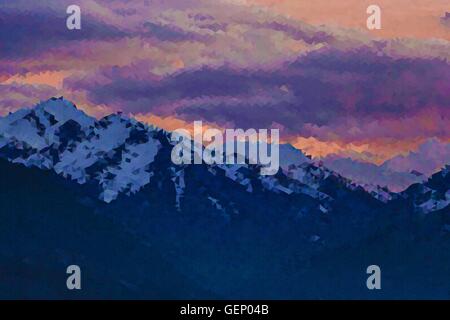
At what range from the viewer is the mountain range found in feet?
68.6

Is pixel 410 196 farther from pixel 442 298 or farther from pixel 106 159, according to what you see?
pixel 106 159

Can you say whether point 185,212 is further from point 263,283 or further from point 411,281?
point 411,281

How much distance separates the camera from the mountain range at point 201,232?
2092cm

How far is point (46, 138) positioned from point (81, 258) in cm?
526

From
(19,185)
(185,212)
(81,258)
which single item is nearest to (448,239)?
(185,212)

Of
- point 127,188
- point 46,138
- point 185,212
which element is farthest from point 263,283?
point 46,138

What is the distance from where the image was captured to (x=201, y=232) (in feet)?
70.1

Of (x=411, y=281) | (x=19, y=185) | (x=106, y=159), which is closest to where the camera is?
(x=411, y=281)

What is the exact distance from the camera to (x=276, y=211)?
23391mm

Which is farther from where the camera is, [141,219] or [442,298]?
[141,219]

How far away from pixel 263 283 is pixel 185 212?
2099 millimetres
